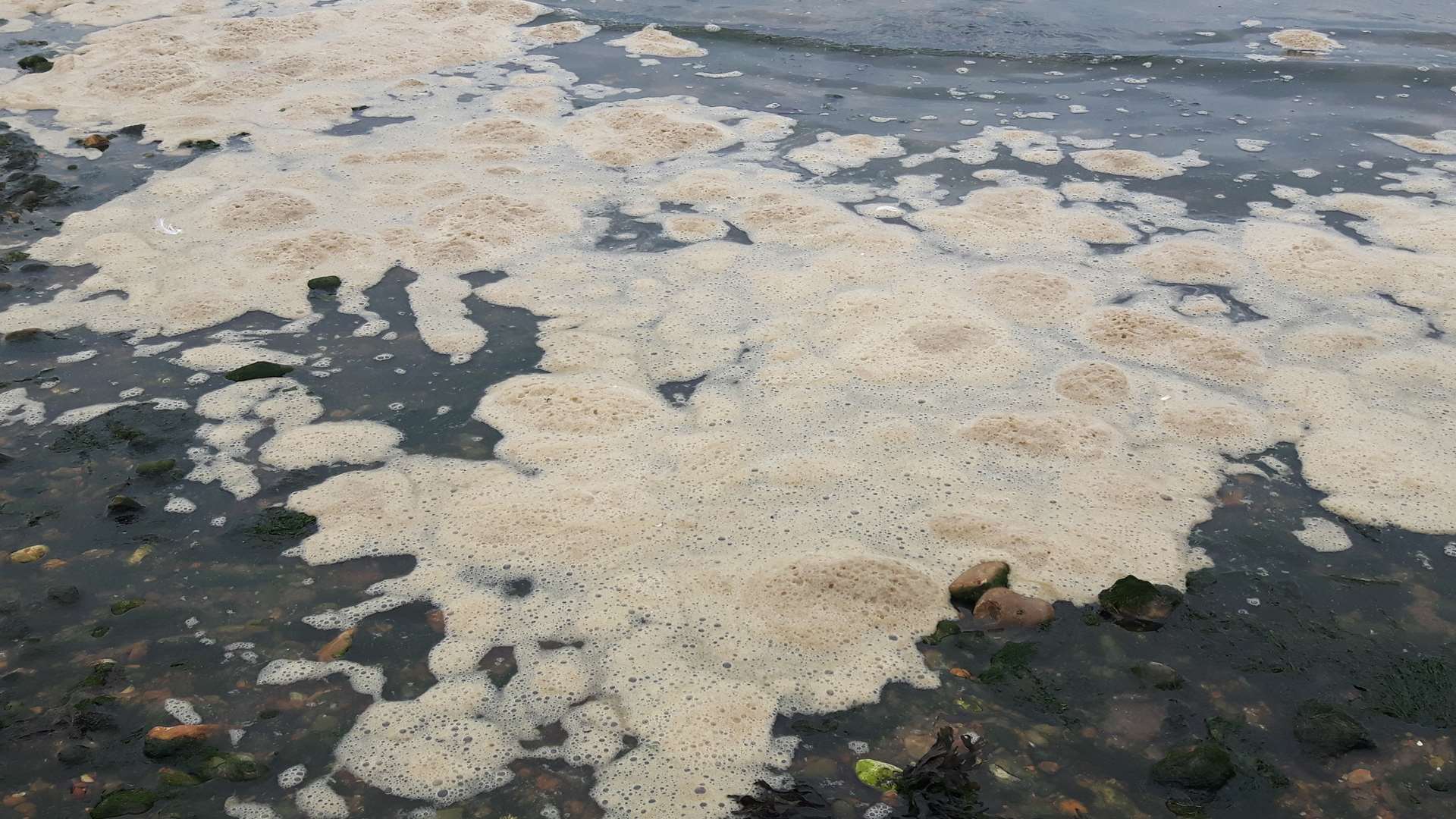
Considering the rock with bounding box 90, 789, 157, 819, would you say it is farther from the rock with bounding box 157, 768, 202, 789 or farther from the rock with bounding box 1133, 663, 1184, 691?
the rock with bounding box 1133, 663, 1184, 691

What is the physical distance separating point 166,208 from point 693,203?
12.4 ft

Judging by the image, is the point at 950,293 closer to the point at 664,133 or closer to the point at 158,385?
the point at 664,133

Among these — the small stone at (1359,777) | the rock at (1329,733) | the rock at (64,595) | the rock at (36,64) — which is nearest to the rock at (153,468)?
the rock at (64,595)

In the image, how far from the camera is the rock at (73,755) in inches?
133

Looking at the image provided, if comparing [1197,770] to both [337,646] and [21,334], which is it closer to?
[337,646]

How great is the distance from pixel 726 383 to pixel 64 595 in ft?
10.4

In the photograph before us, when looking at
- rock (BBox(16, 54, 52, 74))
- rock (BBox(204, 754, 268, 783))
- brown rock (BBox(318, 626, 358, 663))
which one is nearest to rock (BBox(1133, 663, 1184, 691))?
brown rock (BBox(318, 626, 358, 663))

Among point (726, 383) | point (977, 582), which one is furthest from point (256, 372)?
point (977, 582)

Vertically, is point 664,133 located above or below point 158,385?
above

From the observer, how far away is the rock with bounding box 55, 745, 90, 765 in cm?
338

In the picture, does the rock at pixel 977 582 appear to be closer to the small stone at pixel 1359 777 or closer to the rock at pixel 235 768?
the small stone at pixel 1359 777

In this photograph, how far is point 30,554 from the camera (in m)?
4.32

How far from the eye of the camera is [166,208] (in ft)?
24.2

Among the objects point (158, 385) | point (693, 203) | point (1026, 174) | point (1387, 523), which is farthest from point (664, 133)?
point (1387, 523)
